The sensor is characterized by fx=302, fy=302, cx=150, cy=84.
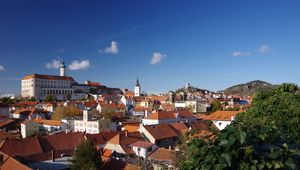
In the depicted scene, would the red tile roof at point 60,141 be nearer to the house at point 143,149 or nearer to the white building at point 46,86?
the house at point 143,149

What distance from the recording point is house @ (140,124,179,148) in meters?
39.4

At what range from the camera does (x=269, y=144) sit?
349 cm

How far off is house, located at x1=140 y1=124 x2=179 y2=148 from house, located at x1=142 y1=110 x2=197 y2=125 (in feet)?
35.9

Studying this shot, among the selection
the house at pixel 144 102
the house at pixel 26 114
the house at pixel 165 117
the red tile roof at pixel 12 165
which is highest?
the house at pixel 144 102

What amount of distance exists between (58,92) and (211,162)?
13930 centimetres

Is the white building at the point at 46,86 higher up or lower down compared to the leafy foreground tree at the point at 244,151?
higher up

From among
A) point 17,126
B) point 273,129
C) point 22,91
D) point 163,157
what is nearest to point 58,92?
point 22,91

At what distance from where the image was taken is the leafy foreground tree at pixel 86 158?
23.3 metres

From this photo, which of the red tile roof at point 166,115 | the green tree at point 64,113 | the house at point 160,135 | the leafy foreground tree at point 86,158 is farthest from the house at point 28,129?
the leafy foreground tree at point 86,158

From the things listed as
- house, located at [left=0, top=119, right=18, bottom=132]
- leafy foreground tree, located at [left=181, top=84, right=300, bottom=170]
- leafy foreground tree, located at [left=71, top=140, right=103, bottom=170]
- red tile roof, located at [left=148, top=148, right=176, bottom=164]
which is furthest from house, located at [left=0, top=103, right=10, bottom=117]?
leafy foreground tree, located at [left=181, top=84, right=300, bottom=170]

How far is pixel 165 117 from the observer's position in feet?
182

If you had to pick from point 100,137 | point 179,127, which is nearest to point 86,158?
point 100,137

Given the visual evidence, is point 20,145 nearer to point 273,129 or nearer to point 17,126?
point 17,126

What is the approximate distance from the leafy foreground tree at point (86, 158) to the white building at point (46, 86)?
357ft
